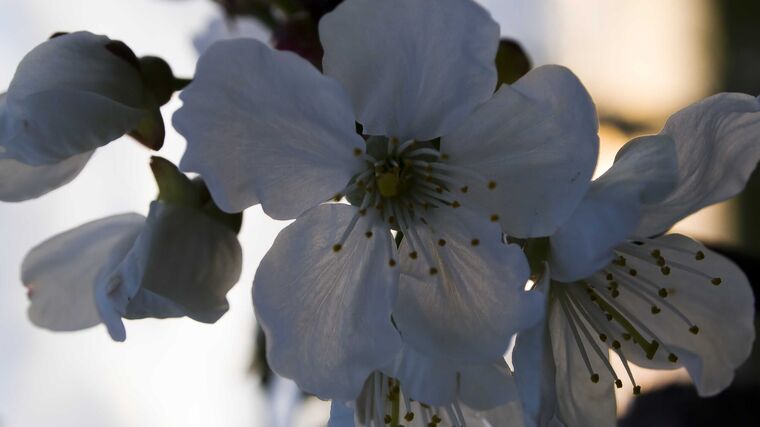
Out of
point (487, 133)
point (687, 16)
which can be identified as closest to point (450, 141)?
point (487, 133)

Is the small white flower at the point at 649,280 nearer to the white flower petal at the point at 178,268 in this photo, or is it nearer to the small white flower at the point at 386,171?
the small white flower at the point at 386,171

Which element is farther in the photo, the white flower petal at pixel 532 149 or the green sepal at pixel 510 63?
the green sepal at pixel 510 63

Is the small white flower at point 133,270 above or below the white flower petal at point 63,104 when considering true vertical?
below

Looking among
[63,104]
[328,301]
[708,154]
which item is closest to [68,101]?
[63,104]

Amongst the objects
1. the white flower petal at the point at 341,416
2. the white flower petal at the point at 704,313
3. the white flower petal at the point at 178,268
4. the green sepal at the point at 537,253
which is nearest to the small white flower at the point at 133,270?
the white flower petal at the point at 178,268

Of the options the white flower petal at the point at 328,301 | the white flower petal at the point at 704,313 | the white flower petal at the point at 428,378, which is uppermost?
the white flower petal at the point at 328,301

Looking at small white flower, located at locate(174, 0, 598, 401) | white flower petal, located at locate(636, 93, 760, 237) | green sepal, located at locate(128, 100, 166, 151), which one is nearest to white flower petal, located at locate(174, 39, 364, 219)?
small white flower, located at locate(174, 0, 598, 401)

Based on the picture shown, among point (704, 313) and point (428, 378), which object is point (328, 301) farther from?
point (704, 313)

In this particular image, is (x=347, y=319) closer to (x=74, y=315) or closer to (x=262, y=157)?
(x=262, y=157)
